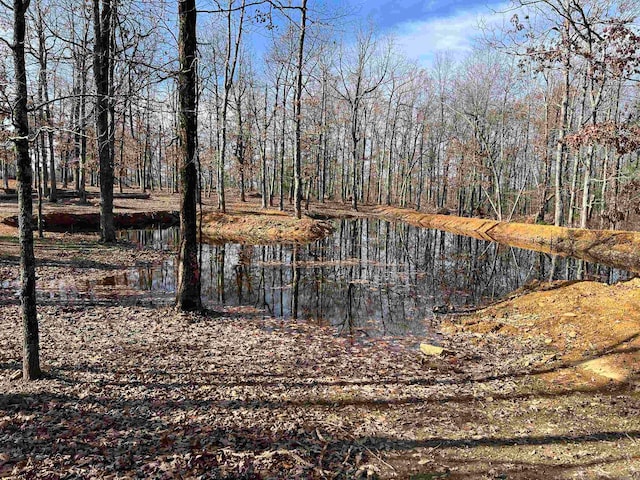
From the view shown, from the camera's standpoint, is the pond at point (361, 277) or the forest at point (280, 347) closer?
the forest at point (280, 347)

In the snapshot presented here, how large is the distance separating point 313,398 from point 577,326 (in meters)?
5.48

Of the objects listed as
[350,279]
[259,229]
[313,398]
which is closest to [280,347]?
[313,398]

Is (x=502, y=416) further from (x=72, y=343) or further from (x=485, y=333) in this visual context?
(x=72, y=343)

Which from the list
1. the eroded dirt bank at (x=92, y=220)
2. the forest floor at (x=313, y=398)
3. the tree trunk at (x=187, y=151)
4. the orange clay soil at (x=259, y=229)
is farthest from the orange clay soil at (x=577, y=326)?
the eroded dirt bank at (x=92, y=220)

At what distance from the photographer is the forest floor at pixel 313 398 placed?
139 inches

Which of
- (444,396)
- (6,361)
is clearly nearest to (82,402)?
(6,361)

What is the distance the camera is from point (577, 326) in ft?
24.1

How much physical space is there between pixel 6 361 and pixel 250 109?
3379 centimetres

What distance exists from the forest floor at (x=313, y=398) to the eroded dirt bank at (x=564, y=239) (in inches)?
458

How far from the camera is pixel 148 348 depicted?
6082 millimetres

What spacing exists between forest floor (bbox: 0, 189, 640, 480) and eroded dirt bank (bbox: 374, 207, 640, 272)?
1162cm

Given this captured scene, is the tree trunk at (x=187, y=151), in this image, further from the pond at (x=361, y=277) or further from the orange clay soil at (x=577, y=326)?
the orange clay soil at (x=577, y=326)

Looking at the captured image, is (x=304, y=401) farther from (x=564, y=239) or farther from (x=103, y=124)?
(x=564, y=239)

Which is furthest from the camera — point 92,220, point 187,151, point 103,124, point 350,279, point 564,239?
point 564,239
